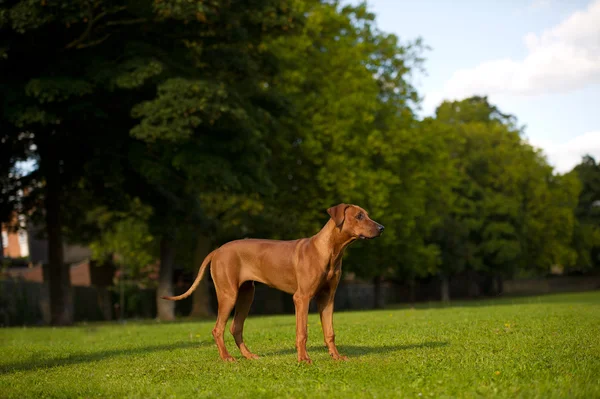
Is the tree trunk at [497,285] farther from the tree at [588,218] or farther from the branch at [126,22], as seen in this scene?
the branch at [126,22]

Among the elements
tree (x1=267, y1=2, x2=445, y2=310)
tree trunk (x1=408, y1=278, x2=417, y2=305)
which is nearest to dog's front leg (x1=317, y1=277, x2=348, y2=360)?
tree (x1=267, y1=2, x2=445, y2=310)

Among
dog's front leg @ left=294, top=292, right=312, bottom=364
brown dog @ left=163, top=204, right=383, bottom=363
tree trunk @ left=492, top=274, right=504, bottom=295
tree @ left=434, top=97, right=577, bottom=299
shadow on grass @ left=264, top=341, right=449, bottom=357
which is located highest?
tree @ left=434, top=97, right=577, bottom=299

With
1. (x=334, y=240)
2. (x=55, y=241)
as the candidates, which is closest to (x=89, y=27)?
(x=55, y=241)

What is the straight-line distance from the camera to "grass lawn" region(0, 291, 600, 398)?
26.2 feet

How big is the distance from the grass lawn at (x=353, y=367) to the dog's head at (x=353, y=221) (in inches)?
61.9

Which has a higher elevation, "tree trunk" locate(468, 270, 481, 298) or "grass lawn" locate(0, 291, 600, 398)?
"grass lawn" locate(0, 291, 600, 398)

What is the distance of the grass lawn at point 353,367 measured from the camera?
26.2 ft

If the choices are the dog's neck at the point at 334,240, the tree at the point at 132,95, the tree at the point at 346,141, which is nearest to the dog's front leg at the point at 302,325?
the dog's neck at the point at 334,240

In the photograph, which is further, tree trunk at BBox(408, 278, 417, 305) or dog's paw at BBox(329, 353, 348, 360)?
tree trunk at BBox(408, 278, 417, 305)

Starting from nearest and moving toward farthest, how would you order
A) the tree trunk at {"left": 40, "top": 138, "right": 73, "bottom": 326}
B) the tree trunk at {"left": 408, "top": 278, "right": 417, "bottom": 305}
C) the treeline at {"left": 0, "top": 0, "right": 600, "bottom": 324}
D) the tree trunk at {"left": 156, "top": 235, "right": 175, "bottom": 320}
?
the treeline at {"left": 0, "top": 0, "right": 600, "bottom": 324}, the tree trunk at {"left": 40, "top": 138, "right": 73, "bottom": 326}, the tree trunk at {"left": 156, "top": 235, "right": 175, "bottom": 320}, the tree trunk at {"left": 408, "top": 278, "right": 417, "bottom": 305}

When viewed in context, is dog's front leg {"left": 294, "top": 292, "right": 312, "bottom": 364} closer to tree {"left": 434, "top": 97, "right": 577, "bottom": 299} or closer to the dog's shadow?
the dog's shadow

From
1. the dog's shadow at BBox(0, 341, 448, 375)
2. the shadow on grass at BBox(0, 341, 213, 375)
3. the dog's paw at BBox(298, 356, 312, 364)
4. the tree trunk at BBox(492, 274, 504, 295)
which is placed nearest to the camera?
the dog's paw at BBox(298, 356, 312, 364)

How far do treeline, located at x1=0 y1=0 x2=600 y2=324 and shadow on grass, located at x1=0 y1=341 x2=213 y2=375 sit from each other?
10.2 m

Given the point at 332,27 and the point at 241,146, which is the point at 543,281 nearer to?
the point at 332,27
